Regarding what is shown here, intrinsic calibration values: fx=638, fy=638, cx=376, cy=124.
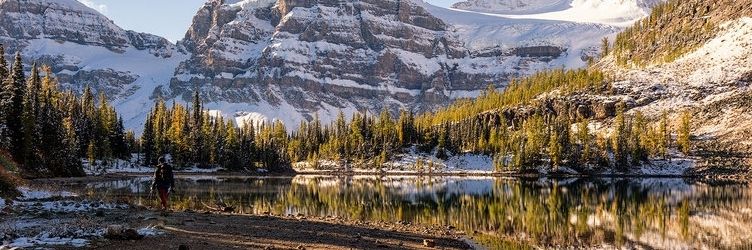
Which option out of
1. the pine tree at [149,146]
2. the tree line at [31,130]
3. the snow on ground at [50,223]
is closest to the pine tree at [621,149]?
the pine tree at [149,146]

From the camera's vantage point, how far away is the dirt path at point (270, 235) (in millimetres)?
19859

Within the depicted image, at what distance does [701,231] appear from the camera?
3669 cm

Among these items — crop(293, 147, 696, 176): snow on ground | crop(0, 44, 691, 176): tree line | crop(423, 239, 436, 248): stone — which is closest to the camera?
crop(423, 239, 436, 248): stone

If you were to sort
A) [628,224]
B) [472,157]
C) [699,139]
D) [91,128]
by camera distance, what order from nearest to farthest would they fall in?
1. [628,224]
2. [91,128]
3. [699,139]
4. [472,157]

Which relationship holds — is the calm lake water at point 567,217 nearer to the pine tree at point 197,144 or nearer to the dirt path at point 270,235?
the dirt path at point 270,235

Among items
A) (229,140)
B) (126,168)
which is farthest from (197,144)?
(126,168)

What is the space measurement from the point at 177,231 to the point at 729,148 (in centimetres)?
15294

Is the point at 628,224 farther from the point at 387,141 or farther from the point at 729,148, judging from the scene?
the point at 387,141

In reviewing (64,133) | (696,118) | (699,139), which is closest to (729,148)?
(699,139)

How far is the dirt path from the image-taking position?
782 inches

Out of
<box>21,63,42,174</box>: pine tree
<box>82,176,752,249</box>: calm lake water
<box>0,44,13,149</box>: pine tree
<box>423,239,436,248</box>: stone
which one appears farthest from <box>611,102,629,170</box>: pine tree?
<box>423,239,436,248</box>: stone

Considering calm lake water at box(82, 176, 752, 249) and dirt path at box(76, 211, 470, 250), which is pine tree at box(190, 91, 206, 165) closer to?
calm lake water at box(82, 176, 752, 249)

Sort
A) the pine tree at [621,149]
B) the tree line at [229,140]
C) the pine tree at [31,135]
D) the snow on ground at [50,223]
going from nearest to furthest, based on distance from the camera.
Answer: the snow on ground at [50,223] < the pine tree at [31,135] < the tree line at [229,140] < the pine tree at [621,149]

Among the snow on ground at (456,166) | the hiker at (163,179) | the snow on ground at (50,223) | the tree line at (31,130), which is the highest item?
the tree line at (31,130)
